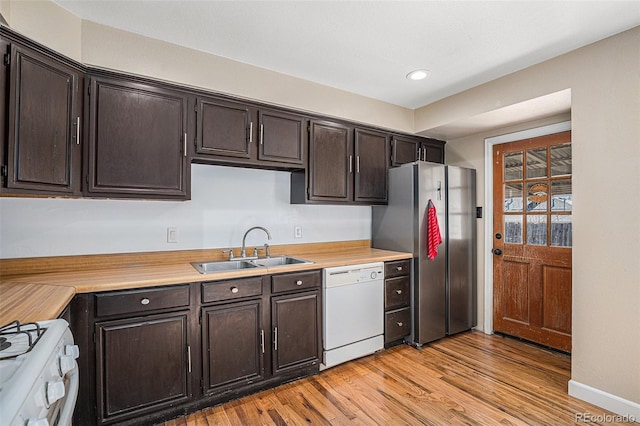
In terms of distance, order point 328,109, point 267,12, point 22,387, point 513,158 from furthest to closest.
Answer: point 513,158
point 328,109
point 267,12
point 22,387

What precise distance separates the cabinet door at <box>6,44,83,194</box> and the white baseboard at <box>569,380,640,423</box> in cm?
359

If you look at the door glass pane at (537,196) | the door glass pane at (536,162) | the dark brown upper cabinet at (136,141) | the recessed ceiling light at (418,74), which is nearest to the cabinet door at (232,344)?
the dark brown upper cabinet at (136,141)

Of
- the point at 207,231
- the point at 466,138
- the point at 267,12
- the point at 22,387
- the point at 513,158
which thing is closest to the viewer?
the point at 22,387

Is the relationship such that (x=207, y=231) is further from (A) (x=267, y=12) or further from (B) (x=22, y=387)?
(B) (x=22, y=387)

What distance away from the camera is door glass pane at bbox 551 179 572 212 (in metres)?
2.91

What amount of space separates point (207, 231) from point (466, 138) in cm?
301

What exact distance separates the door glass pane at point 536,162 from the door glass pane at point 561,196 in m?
0.15

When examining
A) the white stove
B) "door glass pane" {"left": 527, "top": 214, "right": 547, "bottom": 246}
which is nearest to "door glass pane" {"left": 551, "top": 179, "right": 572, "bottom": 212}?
"door glass pane" {"left": 527, "top": 214, "right": 547, "bottom": 246}

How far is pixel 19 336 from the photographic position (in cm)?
110

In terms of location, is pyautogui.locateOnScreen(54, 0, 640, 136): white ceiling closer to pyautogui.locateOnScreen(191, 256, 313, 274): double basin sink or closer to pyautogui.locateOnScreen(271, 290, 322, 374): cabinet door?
pyautogui.locateOnScreen(191, 256, 313, 274): double basin sink

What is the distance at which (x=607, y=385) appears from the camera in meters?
2.14

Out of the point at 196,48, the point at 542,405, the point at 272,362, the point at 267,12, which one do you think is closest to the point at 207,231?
the point at 272,362

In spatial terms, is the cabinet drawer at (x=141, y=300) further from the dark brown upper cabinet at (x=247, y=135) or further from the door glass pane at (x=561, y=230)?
the door glass pane at (x=561, y=230)

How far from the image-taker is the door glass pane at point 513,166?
3.28 m
